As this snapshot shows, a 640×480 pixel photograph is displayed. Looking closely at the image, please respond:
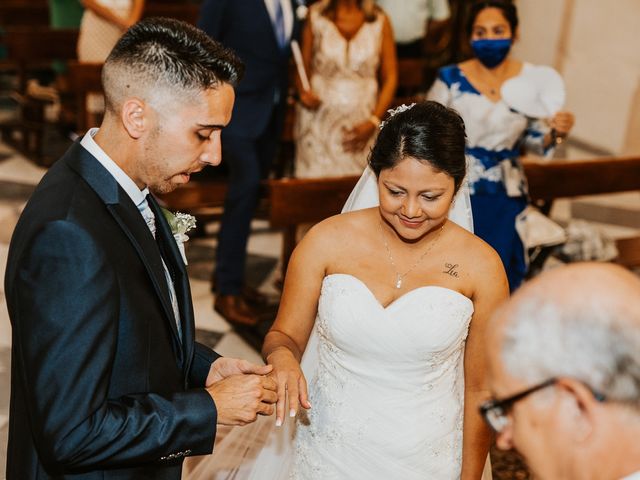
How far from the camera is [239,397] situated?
179cm

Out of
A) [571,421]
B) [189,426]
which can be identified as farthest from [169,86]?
[571,421]

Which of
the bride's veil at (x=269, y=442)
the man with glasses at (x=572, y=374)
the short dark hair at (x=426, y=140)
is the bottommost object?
the bride's veil at (x=269, y=442)

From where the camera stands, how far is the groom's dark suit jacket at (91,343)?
1.50m

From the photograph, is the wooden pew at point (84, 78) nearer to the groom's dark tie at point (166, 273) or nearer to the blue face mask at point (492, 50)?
the blue face mask at point (492, 50)

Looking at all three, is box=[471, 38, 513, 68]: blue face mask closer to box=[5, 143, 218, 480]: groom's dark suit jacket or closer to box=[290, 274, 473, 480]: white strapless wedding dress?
box=[290, 274, 473, 480]: white strapless wedding dress

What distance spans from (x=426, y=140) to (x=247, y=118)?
7.88 feet

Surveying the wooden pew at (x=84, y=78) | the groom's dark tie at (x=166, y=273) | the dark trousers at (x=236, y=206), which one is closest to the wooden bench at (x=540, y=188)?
the dark trousers at (x=236, y=206)

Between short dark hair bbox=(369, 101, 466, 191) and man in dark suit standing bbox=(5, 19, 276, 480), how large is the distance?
640mm

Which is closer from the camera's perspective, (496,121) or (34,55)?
(496,121)

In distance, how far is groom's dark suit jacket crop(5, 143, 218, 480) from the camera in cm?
150

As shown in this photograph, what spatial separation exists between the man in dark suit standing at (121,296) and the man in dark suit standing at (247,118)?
2678 mm

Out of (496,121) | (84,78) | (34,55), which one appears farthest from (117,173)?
(34,55)

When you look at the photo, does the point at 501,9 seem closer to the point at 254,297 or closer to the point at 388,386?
the point at 254,297

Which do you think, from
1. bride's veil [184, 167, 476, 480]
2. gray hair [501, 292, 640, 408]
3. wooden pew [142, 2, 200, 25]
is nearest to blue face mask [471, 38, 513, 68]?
bride's veil [184, 167, 476, 480]
